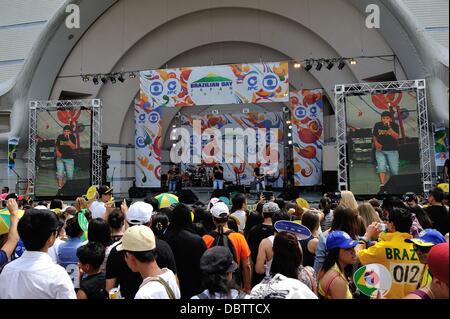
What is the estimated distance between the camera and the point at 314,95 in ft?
56.1

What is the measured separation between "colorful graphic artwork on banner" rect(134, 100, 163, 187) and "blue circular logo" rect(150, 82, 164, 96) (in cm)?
358

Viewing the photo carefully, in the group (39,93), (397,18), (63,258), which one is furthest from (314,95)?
(63,258)

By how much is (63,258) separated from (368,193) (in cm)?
1122

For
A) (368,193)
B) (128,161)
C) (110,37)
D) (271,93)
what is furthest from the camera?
(128,161)

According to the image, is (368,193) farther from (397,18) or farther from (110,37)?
(110,37)

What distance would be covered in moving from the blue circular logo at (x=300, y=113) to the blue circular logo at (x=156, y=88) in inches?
263

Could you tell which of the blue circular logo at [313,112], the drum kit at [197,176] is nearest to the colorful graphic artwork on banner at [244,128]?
the drum kit at [197,176]

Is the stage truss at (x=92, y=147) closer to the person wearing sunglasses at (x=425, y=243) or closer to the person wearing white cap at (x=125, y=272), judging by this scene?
the person wearing white cap at (x=125, y=272)

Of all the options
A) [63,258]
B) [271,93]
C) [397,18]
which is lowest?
[63,258]

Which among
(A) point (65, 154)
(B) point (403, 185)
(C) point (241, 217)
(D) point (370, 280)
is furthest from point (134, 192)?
(D) point (370, 280)

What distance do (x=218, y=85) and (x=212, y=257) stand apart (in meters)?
13.0

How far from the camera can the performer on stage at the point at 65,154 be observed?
589 inches

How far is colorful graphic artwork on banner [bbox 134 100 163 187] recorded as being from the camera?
60.5ft
